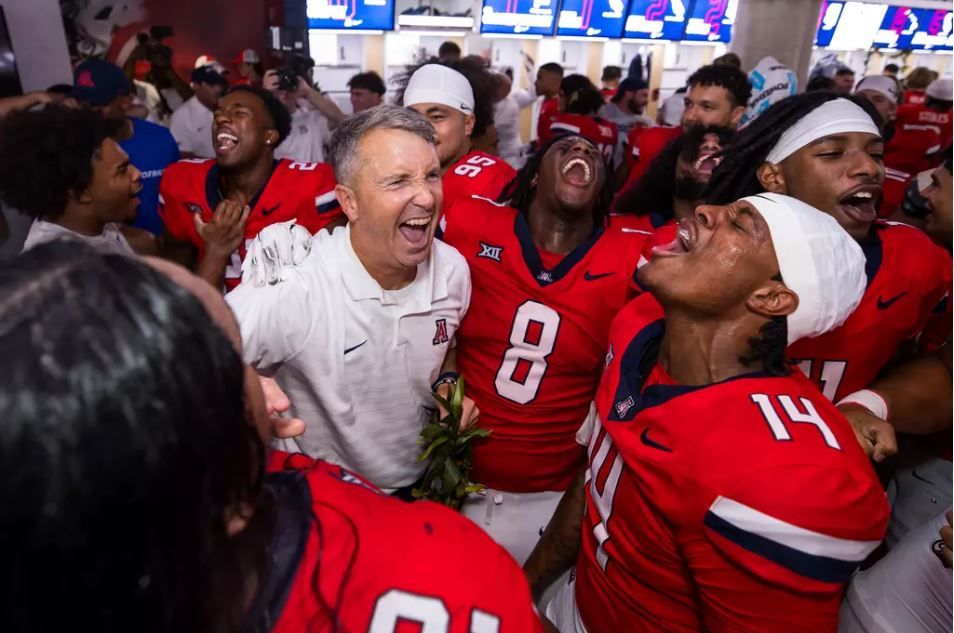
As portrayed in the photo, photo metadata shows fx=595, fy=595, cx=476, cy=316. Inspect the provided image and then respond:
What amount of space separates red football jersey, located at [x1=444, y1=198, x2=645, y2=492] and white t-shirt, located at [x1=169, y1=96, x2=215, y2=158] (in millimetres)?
4075

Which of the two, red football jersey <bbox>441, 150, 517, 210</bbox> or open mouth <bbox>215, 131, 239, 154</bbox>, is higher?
open mouth <bbox>215, 131, 239, 154</bbox>

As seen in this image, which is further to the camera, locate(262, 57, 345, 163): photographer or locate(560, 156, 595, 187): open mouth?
locate(262, 57, 345, 163): photographer

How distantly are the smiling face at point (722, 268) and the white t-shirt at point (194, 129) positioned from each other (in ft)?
16.6

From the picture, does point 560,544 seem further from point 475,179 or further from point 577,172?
point 475,179

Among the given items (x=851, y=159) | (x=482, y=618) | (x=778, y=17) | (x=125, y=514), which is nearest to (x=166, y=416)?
(x=125, y=514)

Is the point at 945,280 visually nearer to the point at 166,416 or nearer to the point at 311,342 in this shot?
the point at 311,342

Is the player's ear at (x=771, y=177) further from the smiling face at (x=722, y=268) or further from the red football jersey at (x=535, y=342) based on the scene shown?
the smiling face at (x=722, y=268)

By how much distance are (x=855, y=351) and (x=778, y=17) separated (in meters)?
7.63

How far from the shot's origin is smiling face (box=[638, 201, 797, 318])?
1.61 meters

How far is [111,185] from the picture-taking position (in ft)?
9.17

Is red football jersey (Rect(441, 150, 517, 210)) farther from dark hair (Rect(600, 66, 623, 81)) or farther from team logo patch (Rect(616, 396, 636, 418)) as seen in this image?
dark hair (Rect(600, 66, 623, 81))

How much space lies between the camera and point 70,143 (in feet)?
9.04

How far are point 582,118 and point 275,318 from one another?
4898 millimetres

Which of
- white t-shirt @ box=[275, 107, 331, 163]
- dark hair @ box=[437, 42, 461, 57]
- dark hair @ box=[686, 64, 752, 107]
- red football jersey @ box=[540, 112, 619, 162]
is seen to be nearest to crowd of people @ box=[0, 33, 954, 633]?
dark hair @ box=[686, 64, 752, 107]
